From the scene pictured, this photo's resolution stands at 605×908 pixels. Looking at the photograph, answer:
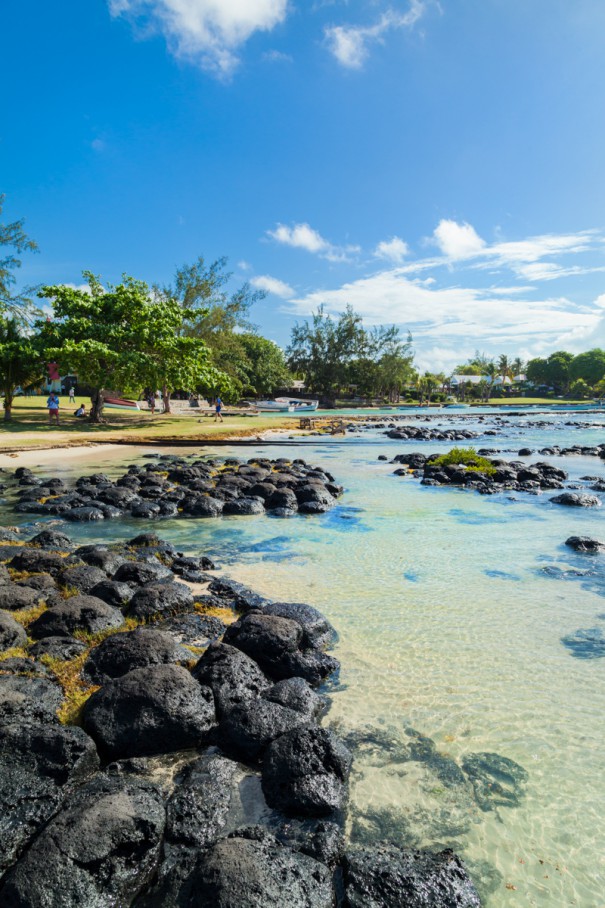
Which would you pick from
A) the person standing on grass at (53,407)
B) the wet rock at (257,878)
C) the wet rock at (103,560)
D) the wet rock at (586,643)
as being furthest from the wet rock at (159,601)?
the person standing on grass at (53,407)

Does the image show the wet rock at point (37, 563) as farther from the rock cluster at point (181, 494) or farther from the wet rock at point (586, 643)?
the wet rock at point (586, 643)

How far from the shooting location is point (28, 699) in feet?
15.6

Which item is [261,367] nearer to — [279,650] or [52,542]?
[52,542]

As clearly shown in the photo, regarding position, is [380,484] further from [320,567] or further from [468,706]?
[468,706]

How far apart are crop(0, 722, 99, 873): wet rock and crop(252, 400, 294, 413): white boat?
6537 cm

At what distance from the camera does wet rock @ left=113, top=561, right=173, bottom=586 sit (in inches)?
349

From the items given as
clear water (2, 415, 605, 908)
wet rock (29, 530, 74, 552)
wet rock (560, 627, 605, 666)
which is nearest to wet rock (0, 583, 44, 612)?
wet rock (29, 530, 74, 552)

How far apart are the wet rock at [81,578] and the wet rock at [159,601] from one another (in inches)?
36.6

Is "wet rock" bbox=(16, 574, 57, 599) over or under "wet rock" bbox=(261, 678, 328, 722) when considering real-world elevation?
over

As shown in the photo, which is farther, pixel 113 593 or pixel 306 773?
pixel 113 593

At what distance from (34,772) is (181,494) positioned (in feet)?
42.0

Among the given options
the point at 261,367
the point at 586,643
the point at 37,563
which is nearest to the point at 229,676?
the point at 586,643

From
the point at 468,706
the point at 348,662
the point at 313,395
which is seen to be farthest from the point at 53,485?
the point at 313,395

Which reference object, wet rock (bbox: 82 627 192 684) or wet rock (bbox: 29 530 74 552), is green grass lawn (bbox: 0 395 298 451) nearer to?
wet rock (bbox: 29 530 74 552)
